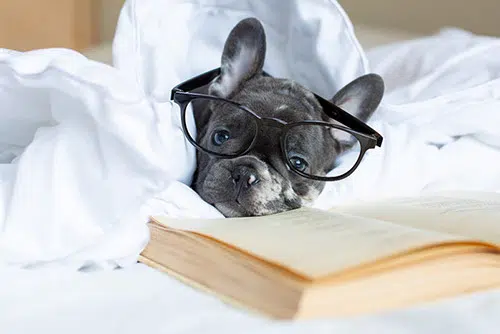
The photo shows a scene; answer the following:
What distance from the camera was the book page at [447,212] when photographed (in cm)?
84

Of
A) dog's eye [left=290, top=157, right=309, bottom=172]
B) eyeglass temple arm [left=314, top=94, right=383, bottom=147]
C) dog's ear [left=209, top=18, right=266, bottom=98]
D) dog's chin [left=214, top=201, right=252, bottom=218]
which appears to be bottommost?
dog's chin [left=214, top=201, right=252, bottom=218]

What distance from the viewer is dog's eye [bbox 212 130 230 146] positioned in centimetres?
108

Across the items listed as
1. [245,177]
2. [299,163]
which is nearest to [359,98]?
[299,163]

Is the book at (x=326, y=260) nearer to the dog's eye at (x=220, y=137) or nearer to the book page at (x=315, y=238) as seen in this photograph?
the book page at (x=315, y=238)

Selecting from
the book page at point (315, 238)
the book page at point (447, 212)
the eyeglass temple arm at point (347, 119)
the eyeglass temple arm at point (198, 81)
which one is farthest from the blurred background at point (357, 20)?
the book page at point (315, 238)

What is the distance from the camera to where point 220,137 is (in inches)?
42.6

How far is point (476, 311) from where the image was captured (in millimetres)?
600

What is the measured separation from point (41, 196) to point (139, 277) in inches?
6.6

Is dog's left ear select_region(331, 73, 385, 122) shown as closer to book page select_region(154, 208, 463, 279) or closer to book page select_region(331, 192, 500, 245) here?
book page select_region(331, 192, 500, 245)

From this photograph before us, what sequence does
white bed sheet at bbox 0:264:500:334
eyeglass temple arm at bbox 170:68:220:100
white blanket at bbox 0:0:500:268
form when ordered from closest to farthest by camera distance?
white bed sheet at bbox 0:264:500:334 → white blanket at bbox 0:0:500:268 → eyeglass temple arm at bbox 170:68:220:100

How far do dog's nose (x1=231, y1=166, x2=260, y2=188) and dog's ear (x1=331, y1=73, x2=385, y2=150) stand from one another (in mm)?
218

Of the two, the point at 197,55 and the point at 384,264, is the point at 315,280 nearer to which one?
the point at 384,264

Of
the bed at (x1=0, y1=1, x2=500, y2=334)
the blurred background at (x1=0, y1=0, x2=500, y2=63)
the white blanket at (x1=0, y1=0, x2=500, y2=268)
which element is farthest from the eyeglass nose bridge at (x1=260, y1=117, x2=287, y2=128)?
the blurred background at (x1=0, y1=0, x2=500, y2=63)

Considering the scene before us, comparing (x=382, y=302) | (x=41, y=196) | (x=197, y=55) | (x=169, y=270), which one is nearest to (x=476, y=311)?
(x=382, y=302)
